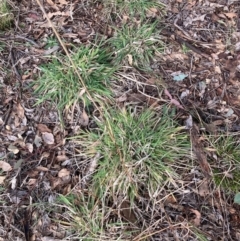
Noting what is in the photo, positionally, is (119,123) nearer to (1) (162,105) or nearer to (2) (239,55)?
(1) (162,105)

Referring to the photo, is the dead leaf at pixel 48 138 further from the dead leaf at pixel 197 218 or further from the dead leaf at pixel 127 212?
the dead leaf at pixel 197 218

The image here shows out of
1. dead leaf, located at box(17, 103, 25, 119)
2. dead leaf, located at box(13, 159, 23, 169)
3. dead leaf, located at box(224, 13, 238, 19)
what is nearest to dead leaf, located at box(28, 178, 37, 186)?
dead leaf, located at box(13, 159, 23, 169)

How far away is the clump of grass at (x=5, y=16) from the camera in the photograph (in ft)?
10.2

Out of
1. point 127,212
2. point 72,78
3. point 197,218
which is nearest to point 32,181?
point 127,212

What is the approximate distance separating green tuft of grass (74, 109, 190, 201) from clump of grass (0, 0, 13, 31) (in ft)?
3.59

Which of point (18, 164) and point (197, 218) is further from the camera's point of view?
point (18, 164)

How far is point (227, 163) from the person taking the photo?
264cm

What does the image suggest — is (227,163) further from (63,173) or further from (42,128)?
(42,128)

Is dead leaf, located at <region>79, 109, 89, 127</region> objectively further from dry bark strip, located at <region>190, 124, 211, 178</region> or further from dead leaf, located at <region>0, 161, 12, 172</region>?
dry bark strip, located at <region>190, 124, 211, 178</region>

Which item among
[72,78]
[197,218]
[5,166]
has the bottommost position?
[197,218]

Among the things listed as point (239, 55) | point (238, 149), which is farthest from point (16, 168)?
point (239, 55)

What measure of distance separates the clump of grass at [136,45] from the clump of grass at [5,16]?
0.78 metres

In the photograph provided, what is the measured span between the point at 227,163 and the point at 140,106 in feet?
2.24

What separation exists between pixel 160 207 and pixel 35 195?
78 cm
